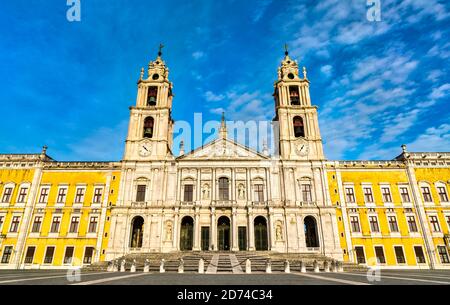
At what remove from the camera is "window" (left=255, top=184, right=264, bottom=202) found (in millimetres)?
31969

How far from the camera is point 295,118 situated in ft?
120

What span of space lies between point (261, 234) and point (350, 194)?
11.5 meters

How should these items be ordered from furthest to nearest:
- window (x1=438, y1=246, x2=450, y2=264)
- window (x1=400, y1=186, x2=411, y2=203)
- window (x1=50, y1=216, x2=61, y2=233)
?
1. window (x1=400, y1=186, x2=411, y2=203)
2. window (x1=50, y1=216, x2=61, y2=233)
3. window (x1=438, y1=246, x2=450, y2=264)

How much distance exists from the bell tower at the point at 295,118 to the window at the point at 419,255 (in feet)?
44.7

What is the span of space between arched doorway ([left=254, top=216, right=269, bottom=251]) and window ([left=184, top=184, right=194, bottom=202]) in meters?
8.14

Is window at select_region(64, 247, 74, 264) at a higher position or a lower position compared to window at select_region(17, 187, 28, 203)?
lower

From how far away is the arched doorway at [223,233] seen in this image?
30.1 metres

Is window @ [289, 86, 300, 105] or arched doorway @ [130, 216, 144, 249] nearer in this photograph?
arched doorway @ [130, 216, 144, 249]

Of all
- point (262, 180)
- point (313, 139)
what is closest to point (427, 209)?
point (313, 139)

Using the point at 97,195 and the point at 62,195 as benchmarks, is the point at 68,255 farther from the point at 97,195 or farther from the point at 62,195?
the point at 62,195

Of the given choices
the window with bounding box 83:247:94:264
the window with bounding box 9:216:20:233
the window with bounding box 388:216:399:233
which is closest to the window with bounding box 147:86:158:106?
the window with bounding box 83:247:94:264

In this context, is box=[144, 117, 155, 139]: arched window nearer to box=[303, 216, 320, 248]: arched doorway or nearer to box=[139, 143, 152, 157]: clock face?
box=[139, 143, 152, 157]: clock face

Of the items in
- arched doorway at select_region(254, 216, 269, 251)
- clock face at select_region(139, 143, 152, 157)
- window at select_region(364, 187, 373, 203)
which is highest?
clock face at select_region(139, 143, 152, 157)

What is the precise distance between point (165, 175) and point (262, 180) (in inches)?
466
